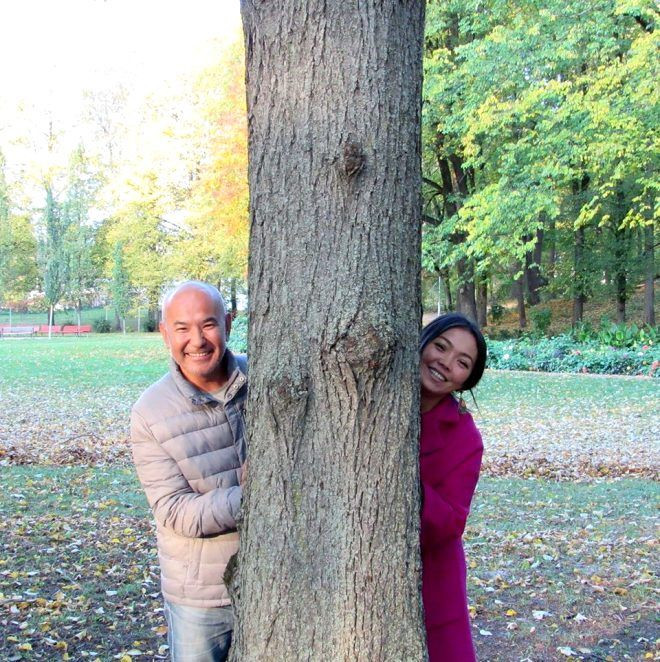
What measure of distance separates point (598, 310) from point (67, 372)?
22.0 metres

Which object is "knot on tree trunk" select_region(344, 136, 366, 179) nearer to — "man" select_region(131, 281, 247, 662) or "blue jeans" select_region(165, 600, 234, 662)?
"man" select_region(131, 281, 247, 662)

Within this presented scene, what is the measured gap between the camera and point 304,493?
2.01 meters

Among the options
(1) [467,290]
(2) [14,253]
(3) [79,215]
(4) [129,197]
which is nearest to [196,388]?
(1) [467,290]

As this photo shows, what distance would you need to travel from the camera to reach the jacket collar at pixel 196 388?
239 centimetres

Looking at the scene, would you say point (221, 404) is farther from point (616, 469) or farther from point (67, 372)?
point (67, 372)

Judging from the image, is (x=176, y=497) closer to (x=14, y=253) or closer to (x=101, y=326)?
(x=101, y=326)

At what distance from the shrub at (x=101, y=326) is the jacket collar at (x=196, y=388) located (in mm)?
50129

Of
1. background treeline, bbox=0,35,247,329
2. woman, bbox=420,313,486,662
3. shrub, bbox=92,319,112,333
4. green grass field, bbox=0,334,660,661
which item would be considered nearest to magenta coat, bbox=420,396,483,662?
woman, bbox=420,313,486,662

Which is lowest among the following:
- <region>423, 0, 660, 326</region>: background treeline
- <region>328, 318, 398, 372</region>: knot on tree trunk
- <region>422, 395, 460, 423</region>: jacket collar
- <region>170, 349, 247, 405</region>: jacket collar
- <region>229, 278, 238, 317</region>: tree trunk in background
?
<region>422, 395, 460, 423</region>: jacket collar

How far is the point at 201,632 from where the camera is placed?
2389 mm

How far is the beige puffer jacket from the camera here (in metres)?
2.36

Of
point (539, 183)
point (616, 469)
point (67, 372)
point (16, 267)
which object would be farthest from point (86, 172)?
point (616, 469)

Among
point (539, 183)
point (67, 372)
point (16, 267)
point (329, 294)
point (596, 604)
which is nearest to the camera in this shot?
point (329, 294)

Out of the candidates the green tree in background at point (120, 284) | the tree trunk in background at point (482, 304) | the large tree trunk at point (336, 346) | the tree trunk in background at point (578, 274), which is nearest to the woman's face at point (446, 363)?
the large tree trunk at point (336, 346)
